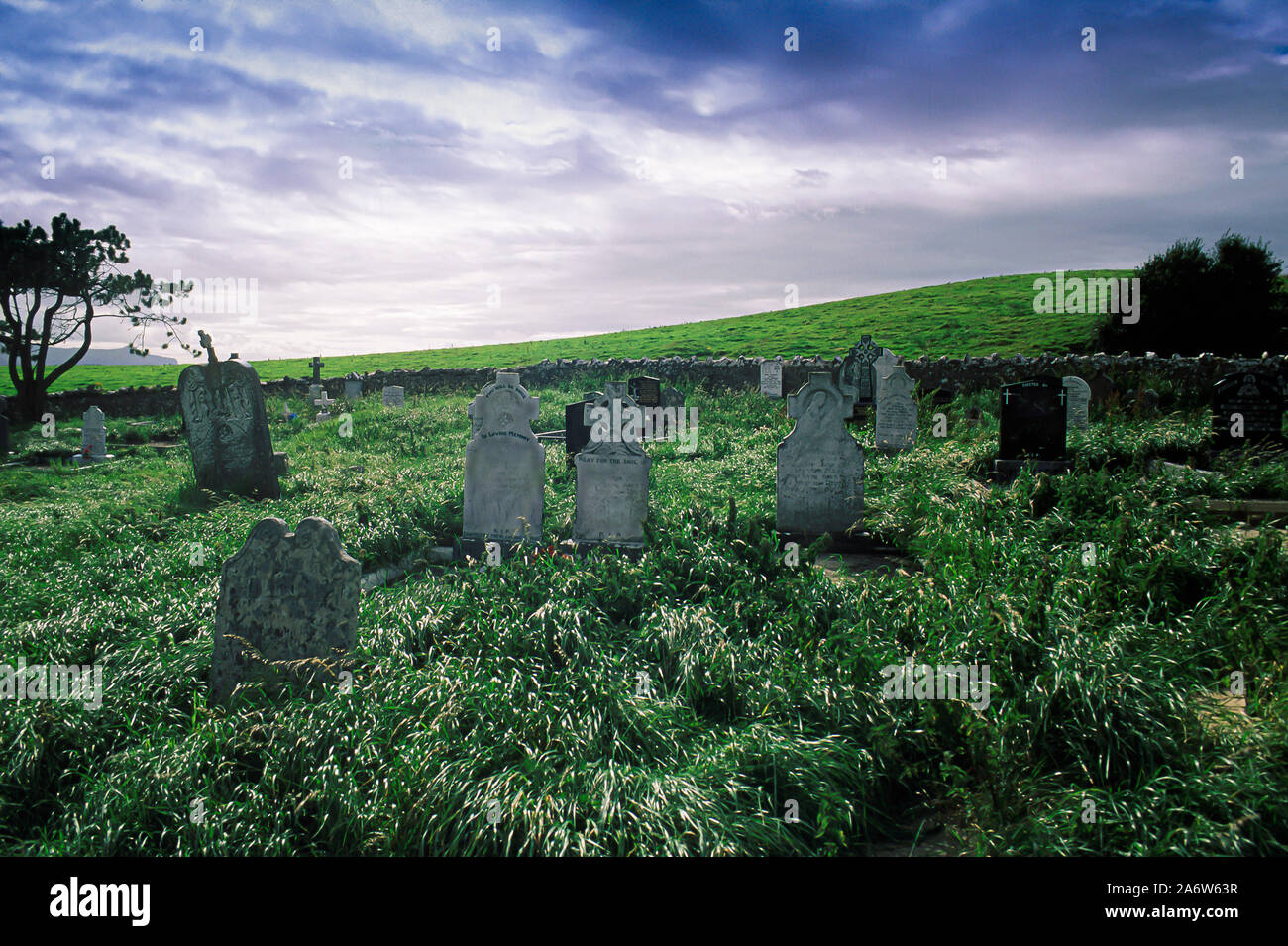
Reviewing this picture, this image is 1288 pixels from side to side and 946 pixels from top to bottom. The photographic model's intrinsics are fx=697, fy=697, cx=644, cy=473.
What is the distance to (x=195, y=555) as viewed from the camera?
6.74m

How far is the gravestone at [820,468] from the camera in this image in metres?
7.55

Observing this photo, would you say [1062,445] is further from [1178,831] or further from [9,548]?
[9,548]

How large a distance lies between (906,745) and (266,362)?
5798 centimetres

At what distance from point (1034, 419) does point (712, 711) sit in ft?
24.5

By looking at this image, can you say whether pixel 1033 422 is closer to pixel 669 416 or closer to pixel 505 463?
pixel 505 463

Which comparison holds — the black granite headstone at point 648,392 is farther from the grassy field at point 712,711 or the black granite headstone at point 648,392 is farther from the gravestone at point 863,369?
the grassy field at point 712,711

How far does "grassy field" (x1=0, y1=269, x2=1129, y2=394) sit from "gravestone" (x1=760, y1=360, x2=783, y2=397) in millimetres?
7478

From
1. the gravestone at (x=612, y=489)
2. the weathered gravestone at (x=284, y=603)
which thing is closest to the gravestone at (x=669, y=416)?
the gravestone at (x=612, y=489)

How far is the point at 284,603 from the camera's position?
164 inches

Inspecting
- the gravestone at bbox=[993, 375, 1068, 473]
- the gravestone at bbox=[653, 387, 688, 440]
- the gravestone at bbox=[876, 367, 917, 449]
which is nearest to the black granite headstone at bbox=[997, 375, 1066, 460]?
the gravestone at bbox=[993, 375, 1068, 473]

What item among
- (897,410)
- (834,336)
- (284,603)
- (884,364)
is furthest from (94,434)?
(834,336)

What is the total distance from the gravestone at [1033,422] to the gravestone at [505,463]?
6.20 metres

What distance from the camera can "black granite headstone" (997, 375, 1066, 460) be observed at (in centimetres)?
918
